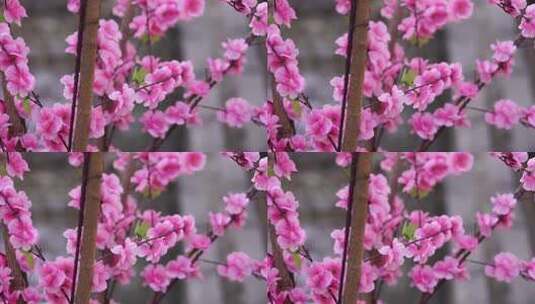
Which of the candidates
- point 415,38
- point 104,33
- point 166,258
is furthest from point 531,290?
point 104,33

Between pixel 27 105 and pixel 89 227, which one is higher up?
pixel 27 105

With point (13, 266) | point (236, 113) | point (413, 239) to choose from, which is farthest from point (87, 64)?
point (413, 239)

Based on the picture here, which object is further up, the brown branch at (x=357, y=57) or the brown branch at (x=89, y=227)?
the brown branch at (x=357, y=57)

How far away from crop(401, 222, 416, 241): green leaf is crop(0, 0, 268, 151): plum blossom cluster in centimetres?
43

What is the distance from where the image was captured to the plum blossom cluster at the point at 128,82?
1.99 meters

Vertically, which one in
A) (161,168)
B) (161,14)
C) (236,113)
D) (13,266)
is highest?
(161,14)

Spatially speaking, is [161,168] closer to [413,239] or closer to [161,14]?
[161,14]

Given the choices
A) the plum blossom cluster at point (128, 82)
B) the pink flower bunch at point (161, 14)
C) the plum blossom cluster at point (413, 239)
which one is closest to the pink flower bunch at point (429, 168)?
the plum blossom cluster at point (413, 239)

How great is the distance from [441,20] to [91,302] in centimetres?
100

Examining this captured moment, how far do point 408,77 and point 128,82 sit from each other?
2.04 ft

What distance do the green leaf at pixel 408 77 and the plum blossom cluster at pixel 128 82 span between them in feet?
1.08

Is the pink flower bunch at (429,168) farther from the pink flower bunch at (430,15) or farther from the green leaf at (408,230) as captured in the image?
the pink flower bunch at (430,15)

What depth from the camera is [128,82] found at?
2006 millimetres

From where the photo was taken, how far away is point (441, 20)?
203 centimetres
